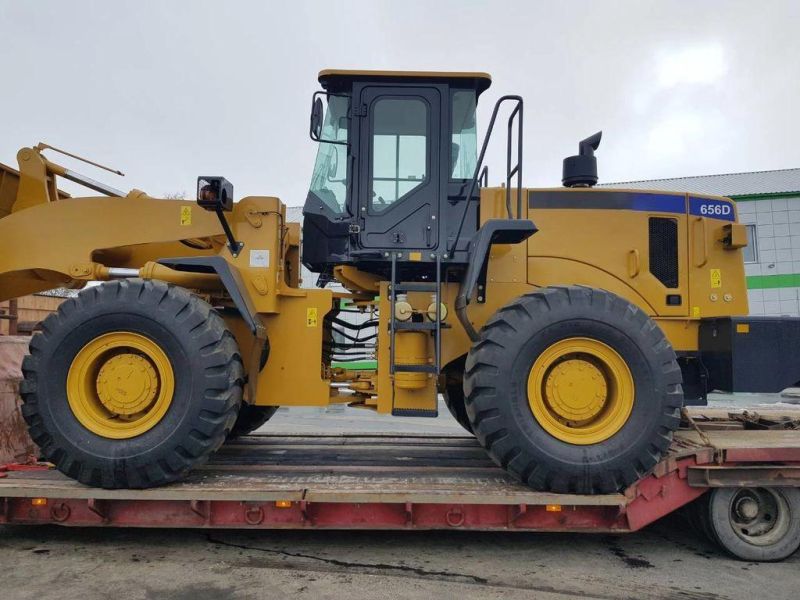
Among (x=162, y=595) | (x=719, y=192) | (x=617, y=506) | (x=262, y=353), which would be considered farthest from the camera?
(x=719, y=192)

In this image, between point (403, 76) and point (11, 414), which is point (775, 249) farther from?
point (11, 414)

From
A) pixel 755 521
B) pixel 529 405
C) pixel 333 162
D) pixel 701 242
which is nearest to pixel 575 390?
pixel 529 405

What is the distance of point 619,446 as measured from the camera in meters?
4.25

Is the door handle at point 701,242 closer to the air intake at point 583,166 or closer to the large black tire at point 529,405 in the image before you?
the air intake at point 583,166

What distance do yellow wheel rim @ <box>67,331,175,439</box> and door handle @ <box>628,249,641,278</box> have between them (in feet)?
12.8

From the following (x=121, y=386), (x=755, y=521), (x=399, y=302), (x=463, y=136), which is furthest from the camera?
(x=463, y=136)

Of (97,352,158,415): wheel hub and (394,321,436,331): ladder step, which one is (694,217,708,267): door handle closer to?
(394,321,436,331): ladder step

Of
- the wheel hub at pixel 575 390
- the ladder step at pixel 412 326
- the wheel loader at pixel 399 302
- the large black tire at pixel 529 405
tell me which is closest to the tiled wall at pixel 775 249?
the wheel loader at pixel 399 302

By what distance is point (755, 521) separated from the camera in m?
4.56

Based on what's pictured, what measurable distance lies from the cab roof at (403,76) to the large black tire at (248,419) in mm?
3301

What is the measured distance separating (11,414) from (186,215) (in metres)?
2.52

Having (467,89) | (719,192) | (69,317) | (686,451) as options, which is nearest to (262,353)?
(69,317)

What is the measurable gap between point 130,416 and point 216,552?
47.4 inches

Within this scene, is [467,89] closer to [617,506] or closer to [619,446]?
[619,446]
